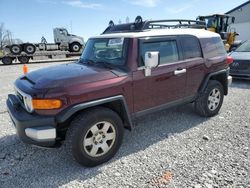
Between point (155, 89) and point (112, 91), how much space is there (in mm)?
906

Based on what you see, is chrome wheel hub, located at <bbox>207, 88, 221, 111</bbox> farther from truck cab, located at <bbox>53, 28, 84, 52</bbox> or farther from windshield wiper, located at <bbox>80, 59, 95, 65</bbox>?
truck cab, located at <bbox>53, 28, 84, 52</bbox>

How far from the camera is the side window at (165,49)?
3.62 metres

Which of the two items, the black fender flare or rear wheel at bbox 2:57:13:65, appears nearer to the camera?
the black fender flare

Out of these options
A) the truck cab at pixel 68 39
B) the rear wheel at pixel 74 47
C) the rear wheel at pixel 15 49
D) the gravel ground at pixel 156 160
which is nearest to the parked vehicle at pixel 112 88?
the gravel ground at pixel 156 160

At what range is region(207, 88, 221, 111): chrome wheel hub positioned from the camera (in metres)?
4.74

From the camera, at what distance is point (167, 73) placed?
3.81 metres

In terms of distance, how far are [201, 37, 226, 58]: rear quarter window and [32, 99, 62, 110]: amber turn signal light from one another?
10.4 ft

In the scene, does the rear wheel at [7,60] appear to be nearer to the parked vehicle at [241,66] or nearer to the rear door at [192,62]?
the parked vehicle at [241,66]

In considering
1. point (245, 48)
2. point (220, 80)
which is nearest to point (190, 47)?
point (220, 80)

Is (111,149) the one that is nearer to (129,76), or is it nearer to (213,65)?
(129,76)

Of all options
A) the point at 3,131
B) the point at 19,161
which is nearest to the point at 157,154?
the point at 19,161

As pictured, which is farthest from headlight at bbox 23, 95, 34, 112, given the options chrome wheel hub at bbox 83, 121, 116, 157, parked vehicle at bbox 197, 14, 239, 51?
parked vehicle at bbox 197, 14, 239, 51

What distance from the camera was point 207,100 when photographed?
463 centimetres

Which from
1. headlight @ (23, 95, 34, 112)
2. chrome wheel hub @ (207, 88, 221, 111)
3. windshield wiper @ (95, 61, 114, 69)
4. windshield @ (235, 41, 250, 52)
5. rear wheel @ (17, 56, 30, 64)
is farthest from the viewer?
rear wheel @ (17, 56, 30, 64)
